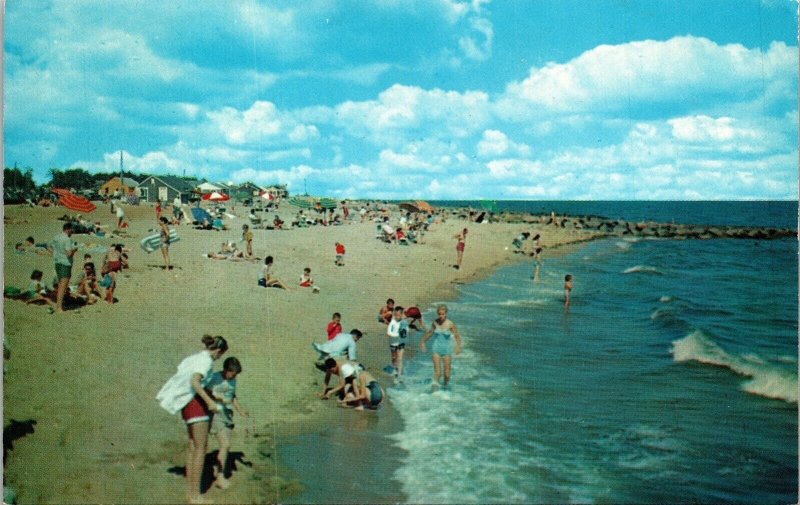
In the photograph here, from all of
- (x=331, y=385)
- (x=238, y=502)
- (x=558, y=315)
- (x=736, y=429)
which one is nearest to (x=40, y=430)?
(x=238, y=502)

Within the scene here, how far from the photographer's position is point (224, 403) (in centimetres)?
668

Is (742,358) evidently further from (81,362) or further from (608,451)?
(81,362)

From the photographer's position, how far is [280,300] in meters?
14.2

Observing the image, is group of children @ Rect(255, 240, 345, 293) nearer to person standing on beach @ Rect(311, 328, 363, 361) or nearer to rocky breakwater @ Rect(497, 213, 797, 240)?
person standing on beach @ Rect(311, 328, 363, 361)

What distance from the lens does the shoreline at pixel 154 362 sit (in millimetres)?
6984

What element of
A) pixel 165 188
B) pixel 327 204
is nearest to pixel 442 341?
pixel 327 204

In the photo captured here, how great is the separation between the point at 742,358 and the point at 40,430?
13817 mm

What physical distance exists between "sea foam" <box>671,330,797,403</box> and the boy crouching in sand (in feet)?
31.7

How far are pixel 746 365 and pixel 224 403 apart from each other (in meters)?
Result: 11.2

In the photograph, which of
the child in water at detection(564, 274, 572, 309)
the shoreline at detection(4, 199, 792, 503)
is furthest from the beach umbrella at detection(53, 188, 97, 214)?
the child in water at detection(564, 274, 572, 309)

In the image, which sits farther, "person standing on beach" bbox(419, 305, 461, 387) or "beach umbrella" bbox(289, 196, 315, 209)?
"beach umbrella" bbox(289, 196, 315, 209)

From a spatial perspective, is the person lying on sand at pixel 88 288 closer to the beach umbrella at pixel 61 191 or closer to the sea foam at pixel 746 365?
the beach umbrella at pixel 61 191

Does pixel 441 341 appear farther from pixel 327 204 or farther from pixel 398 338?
pixel 327 204

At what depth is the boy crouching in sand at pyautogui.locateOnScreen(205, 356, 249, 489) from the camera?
21.0 ft
